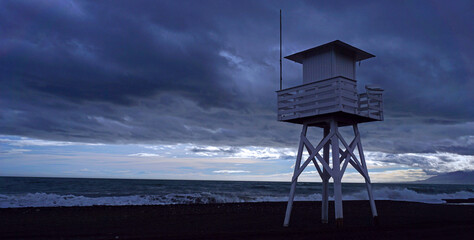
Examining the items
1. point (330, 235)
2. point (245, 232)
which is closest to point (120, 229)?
point (245, 232)

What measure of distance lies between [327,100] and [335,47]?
211cm

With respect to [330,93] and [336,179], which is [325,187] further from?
[330,93]

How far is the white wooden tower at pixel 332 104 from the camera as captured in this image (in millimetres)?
12734

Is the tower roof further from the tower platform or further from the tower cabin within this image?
the tower platform

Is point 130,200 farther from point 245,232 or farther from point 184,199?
point 245,232

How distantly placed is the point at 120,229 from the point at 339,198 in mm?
8261

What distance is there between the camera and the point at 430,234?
1217 centimetres

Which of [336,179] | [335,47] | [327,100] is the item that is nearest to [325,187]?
[336,179]

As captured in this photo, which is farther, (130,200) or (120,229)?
(130,200)

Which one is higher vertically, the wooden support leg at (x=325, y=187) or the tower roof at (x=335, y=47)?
the tower roof at (x=335, y=47)

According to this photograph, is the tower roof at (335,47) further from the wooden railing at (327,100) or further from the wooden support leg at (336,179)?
the wooden support leg at (336,179)

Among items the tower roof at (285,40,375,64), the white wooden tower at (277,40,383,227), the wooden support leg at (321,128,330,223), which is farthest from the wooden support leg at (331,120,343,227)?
the tower roof at (285,40,375,64)

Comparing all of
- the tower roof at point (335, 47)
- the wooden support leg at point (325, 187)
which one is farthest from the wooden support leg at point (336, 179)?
the tower roof at point (335, 47)

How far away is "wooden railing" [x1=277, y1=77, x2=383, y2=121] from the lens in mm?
12570
